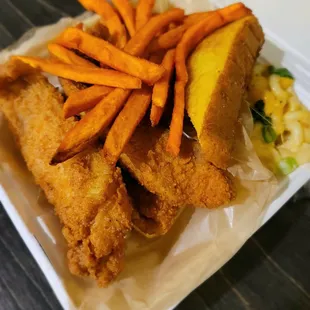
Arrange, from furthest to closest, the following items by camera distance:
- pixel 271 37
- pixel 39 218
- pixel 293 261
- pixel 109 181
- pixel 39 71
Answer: pixel 271 37
pixel 293 261
pixel 39 71
pixel 39 218
pixel 109 181

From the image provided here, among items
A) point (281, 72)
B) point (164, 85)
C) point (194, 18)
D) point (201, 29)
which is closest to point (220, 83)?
point (164, 85)

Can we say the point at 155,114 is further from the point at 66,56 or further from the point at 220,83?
the point at 66,56

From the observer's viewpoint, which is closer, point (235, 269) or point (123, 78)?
point (123, 78)

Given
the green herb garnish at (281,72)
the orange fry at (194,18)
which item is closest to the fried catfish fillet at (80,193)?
the orange fry at (194,18)

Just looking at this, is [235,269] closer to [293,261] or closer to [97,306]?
[293,261]

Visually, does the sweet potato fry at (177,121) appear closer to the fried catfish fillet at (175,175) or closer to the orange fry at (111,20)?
the fried catfish fillet at (175,175)

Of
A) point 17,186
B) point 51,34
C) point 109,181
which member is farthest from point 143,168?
point 51,34

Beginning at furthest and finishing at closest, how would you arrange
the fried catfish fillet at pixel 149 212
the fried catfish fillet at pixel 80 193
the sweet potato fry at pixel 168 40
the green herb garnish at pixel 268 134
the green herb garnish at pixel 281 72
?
the green herb garnish at pixel 281 72
the green herb garnish at pixel 268 134
the sweet potato fry at pixel 168 40
the fried catfish fillet at pixel 149 212
the fried catfish fillet at pixel 80 193
